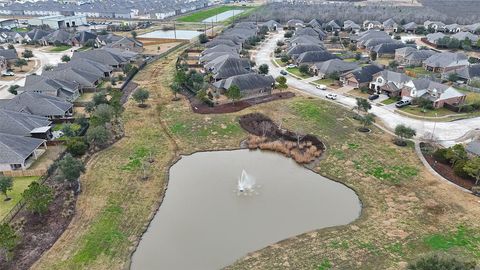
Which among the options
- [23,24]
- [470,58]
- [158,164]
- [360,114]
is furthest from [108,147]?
[23,24]

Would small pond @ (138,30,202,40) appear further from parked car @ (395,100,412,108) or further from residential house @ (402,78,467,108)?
parked car @ (395,100,412,108)

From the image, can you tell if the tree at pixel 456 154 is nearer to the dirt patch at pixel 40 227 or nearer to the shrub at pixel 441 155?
the shrub at pixel 441 155

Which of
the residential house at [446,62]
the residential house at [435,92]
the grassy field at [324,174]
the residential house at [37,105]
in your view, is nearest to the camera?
the grassy field at [324,174]

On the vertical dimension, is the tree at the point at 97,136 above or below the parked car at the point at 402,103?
above

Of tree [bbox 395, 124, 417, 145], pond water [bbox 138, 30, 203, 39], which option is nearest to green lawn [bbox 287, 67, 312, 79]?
Result: tree [bbox 395, 124, 417, 145]

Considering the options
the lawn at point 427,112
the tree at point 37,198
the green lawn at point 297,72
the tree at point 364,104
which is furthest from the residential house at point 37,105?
the lawn at point 427,112

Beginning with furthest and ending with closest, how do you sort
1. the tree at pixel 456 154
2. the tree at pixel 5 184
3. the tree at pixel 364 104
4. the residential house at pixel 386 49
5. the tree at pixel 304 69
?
the residential house at pixel 386 49 < the tree at pixel 304 69 < the tree at pixel 364 104 < the tree at pixel 456 154 < the tree at pixel 5 184

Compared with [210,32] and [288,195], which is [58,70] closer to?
[288,195]
